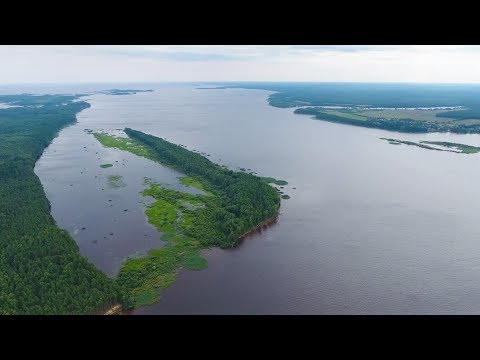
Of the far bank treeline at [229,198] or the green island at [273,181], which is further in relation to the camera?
the green island at [273,181]

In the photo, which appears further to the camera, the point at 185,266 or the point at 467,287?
the point at 185,266

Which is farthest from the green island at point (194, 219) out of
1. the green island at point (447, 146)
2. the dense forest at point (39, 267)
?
the green island at point (447, 146)

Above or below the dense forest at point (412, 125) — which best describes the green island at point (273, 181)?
below

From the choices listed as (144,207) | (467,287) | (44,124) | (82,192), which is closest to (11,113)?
(44,124)

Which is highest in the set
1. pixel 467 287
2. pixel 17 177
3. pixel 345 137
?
pixel 345 137

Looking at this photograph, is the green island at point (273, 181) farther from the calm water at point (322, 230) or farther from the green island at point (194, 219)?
the green island at point (194, 219)
